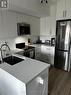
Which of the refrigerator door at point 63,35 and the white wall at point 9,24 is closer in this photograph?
the white wall at point 9,24

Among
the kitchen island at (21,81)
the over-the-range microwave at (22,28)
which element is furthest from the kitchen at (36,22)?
the kitchen island at (21,81)

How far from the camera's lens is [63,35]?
3338mm

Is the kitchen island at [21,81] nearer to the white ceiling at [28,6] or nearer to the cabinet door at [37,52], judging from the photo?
the white ceiling at [28,6]

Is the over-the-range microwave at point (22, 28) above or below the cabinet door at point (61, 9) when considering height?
below

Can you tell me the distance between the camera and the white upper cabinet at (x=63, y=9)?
3256mm

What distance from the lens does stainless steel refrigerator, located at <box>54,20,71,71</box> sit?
324 centimetres

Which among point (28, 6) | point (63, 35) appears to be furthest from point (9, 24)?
point (63, 35)

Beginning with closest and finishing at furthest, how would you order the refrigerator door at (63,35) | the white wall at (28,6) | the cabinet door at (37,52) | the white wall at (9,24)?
the white wall at (28,6) < the white wall at (9,24) < the refrigerator door at (63,35) < the cabinet door at (37,52)

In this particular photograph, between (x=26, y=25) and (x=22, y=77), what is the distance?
8.24 ft

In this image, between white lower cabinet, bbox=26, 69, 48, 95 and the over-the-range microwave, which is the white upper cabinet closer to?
the over-the-range microwave

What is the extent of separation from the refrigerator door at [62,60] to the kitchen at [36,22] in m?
0.21

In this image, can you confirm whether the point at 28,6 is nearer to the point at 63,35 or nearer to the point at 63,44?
the point at 63,35

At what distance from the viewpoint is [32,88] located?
1.33 meters

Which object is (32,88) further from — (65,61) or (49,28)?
(49,28)
